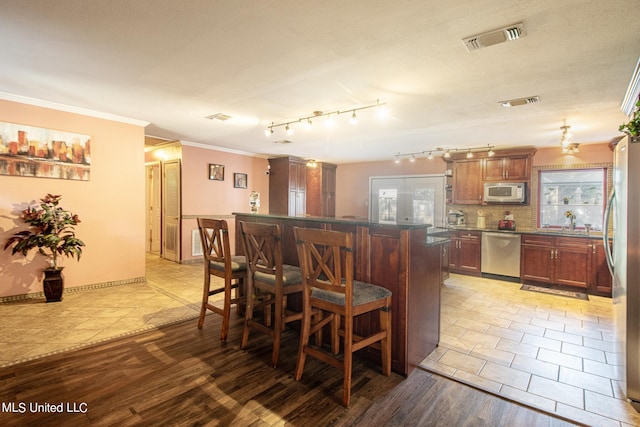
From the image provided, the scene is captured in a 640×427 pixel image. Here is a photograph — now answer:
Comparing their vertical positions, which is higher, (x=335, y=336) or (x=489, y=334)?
(x=335, y=336)

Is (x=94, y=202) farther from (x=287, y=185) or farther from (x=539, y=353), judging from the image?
(x=539, y=353)

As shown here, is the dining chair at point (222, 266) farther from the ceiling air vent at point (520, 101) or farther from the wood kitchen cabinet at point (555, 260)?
the wood kitchen cabinet at point (555, 260)

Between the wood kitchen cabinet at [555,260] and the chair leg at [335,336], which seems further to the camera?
the wood kitchen cabinet at [555,260]

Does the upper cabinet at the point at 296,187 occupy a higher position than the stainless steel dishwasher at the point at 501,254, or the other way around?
the upper cabinet at the point at 296,187

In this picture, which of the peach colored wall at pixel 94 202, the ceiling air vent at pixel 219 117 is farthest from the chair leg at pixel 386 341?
the peach colored wall at pixel 94 202

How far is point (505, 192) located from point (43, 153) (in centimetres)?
721

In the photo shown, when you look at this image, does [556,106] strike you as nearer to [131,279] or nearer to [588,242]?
[588,242]

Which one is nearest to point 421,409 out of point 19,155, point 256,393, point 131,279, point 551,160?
point 256,393

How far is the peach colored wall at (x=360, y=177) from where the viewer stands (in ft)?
24.9

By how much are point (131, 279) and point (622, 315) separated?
5.64 meters

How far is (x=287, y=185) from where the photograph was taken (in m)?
7.48

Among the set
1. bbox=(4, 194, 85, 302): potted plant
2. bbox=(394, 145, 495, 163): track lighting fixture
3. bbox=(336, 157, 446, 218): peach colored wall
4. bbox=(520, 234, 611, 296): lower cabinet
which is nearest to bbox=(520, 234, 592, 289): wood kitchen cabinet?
bbox=(520, 234, 611, 296): lower cabinet

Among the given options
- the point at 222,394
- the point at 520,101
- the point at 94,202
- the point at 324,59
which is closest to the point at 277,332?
the point at 222,394

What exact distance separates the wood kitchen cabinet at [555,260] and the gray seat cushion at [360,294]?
13.9 feet
